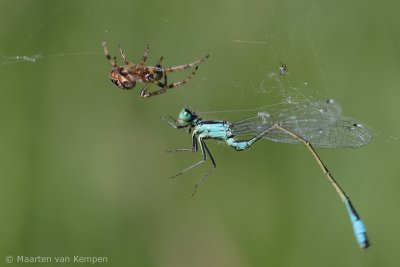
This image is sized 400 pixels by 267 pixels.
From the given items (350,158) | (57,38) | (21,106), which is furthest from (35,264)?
(350,158)

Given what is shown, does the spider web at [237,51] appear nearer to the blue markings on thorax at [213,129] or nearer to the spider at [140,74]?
the blue markings on thorax at [213,129]

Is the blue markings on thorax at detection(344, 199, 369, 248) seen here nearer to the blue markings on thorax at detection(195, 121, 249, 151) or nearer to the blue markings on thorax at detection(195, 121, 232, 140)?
the blue markings on thorax at detection(195, 121, 249, 151)

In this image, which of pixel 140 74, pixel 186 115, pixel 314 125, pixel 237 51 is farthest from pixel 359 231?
pixel 237 51

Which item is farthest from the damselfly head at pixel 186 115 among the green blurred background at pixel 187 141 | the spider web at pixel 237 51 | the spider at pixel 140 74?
the green blurred background at pixel 187 141

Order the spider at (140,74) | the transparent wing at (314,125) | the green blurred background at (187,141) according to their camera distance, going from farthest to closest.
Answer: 1. the green blurred background at (187,141)
2. the spider at (140,74)
3. the transparent wing at (314,125)

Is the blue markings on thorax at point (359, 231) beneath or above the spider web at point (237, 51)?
beneath

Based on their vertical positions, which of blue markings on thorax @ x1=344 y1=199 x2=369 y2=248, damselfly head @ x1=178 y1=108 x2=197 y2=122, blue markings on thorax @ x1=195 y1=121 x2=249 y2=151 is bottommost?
blue markings on thorax @ x1=344 y1=199 x2=369 y2=248

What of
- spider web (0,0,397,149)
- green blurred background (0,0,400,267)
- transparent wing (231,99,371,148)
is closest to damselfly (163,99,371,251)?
transparent wing (231,99,371,148)
